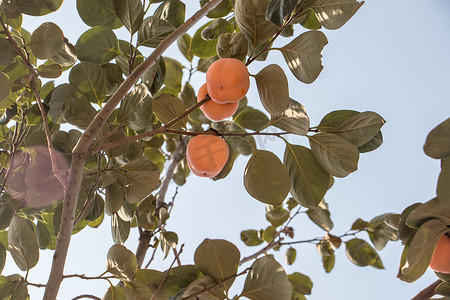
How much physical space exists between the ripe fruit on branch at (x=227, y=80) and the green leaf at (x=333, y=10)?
0.26 meters

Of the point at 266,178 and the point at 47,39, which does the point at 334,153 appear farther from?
the point at 47,39

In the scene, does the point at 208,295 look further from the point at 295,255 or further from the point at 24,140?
the point at 295,255

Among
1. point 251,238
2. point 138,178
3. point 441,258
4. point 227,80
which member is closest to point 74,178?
point 138,178

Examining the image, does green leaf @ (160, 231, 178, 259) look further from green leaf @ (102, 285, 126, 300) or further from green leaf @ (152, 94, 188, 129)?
green leaf @ (152, 94, 188, 129)

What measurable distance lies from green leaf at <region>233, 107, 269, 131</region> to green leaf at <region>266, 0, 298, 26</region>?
0.79 m

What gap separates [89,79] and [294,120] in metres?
0.66

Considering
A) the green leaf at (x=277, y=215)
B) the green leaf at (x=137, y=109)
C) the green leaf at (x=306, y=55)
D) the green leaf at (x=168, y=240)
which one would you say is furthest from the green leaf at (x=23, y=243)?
the green leaf at (x=277, y=215)

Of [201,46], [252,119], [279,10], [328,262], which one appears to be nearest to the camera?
[279,10]

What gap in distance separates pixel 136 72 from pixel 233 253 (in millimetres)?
504

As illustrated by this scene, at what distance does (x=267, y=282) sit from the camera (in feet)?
3.19

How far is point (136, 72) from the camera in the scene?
0.97m

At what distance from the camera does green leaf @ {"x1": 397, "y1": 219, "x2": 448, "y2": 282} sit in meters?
0.76

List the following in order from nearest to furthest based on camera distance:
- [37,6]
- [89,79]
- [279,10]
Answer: [279,10]
[37,6]
[89,79]

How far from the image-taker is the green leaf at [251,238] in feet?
7.01
